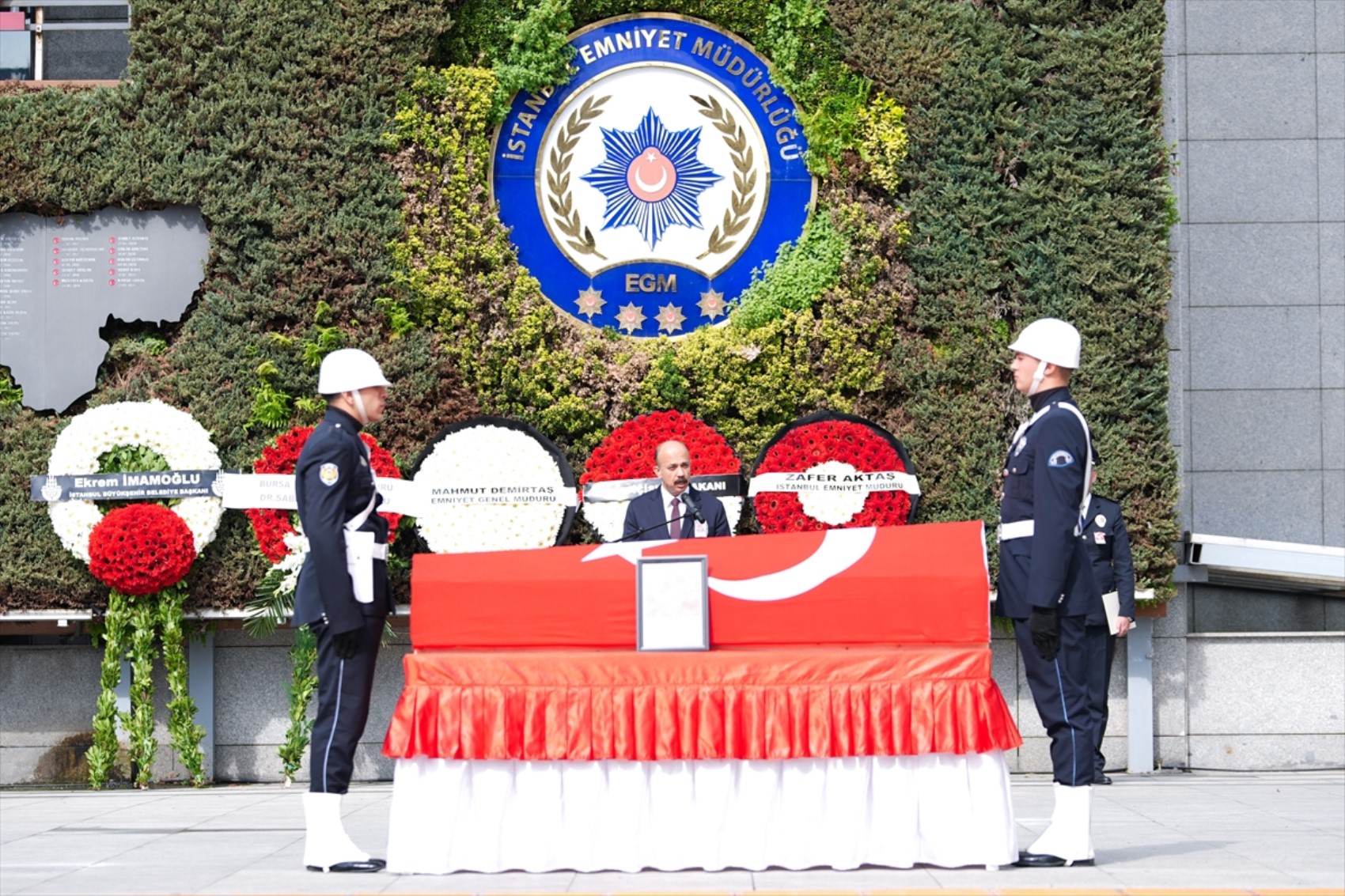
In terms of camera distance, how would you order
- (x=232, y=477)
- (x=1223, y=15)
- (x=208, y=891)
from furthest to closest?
(x=1223, y=15)
(x=232, y=477)
(x=208, y=891)

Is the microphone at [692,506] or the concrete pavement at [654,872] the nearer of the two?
the concrete pavement at [654,872]

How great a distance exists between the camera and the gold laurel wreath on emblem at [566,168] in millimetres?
10906

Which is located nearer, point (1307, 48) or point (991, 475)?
point (991, 475)

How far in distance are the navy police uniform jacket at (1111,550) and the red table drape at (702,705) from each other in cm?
401

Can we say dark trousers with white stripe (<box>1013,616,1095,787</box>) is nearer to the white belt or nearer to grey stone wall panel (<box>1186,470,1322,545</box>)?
the white belt

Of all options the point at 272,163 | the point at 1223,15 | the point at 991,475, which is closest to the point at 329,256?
the point at 272,163

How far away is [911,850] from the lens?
18.9 ft

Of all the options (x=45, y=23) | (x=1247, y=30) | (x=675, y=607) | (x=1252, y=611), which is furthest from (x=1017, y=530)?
(x=45, y=23)

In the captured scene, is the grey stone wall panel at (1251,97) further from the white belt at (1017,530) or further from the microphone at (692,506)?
the white belt at (1017,530)

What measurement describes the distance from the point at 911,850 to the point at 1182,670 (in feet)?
18.3

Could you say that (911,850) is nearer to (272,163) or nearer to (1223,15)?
(272,163)

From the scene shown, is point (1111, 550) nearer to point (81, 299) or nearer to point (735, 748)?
point (735, 748)

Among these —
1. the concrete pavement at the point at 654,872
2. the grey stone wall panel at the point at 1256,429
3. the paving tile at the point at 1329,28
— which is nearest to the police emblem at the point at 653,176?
the grey stone wall panel at the point at 1256,429

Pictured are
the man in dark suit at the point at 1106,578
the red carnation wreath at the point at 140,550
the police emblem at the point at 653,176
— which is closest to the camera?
the man in dark suit at the point at 1106,578
